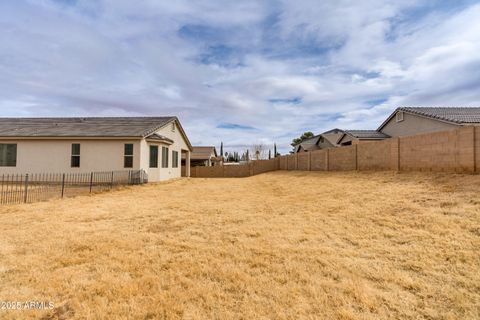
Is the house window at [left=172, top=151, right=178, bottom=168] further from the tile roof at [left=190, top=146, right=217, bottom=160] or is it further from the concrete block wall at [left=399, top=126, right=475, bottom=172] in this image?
the concrete block wall at [left=399, top=126, right=475, bottom=172]

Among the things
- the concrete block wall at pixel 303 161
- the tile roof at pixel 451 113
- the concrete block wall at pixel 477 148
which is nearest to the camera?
the concrete block wall at pixel 477 148

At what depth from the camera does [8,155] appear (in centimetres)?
1591

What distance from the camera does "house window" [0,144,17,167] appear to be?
52.0 ft

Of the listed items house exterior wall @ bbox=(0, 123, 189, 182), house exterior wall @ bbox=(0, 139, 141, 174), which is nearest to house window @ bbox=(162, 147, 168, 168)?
house exterior wall @ bbox=(0, 123, 189, 182)

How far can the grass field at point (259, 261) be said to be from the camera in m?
2.70

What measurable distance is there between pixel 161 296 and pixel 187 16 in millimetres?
10149

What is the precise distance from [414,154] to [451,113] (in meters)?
9.45

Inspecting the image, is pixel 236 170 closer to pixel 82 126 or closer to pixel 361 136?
pixel 361 136

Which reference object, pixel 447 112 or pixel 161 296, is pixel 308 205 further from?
pixel 447 112

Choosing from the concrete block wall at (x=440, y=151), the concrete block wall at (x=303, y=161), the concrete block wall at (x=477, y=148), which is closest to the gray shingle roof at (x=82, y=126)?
the concrete block wall at (x=303, y=161)

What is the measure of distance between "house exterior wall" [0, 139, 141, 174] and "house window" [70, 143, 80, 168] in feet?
0.61

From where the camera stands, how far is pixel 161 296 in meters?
2.90

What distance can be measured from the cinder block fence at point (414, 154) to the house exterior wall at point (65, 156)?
497 inches

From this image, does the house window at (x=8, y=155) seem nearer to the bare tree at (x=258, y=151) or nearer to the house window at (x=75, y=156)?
the house window at (x=75, y=156)
